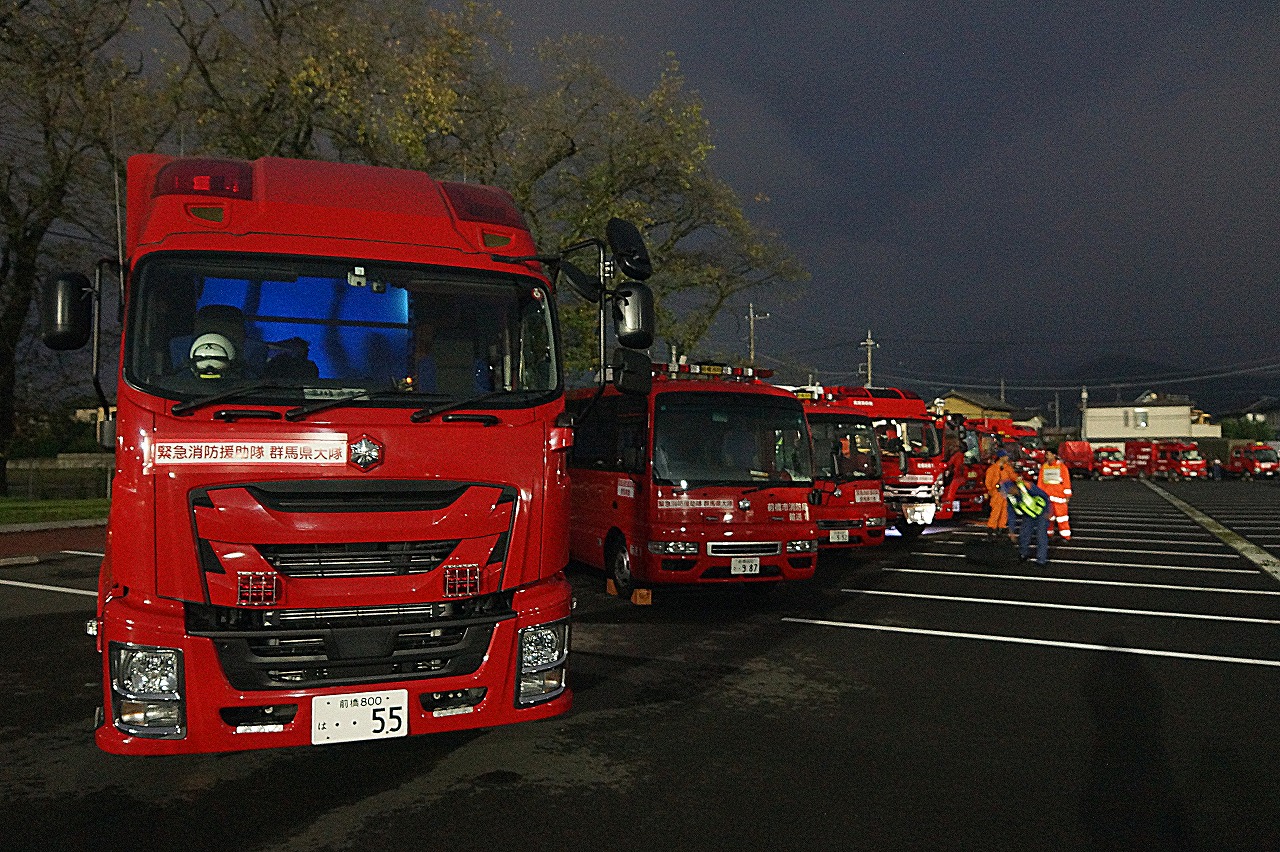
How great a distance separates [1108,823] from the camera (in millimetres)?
4406

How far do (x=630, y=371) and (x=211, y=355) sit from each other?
7.56 ft

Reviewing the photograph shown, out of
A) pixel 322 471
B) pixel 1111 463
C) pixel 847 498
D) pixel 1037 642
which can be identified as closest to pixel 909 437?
pixel 847 498

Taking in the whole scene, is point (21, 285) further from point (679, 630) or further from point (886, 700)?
point (886, 700)

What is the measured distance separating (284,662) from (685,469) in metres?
6.32

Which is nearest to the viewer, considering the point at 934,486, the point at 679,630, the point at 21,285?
the point at 679,630

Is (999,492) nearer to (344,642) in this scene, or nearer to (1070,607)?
(1070,607)

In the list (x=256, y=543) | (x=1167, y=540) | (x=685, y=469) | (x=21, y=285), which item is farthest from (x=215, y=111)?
(x=1167, y=540)

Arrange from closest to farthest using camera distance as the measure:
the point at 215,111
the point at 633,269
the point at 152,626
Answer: the point at 152,626
the point at 633,269
the point at 215,111

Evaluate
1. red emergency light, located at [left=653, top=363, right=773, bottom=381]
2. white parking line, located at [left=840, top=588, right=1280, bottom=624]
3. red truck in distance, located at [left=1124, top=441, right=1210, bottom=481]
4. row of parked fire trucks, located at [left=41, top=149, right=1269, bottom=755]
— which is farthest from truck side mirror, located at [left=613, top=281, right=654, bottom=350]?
red truck in distance, located at [left=1124, top=441, right=1210, bottom=481]

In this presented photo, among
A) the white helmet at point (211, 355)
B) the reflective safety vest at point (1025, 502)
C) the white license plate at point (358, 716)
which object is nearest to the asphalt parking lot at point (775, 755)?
the white license plate at point (358, 716)

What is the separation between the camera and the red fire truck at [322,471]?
4316 mm

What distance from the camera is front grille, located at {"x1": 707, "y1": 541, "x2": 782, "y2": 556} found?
1008cm

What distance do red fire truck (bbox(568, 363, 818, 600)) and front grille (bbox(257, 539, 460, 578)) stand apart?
5.60 m

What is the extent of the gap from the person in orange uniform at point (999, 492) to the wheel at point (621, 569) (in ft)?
20.5
